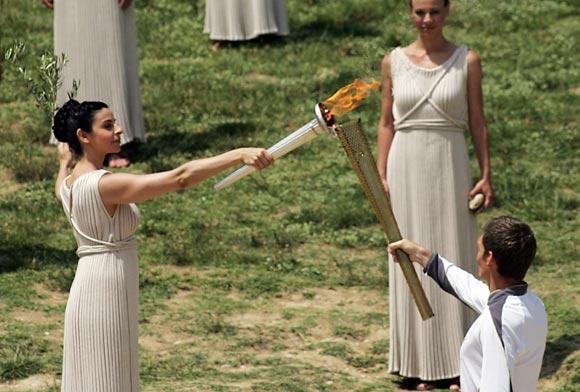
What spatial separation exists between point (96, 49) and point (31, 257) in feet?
8.57

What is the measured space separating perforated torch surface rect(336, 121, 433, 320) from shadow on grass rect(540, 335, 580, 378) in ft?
10.2

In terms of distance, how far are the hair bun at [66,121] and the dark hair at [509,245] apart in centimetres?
205

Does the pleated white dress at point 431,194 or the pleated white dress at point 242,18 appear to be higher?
the pleated white dress at point 242,18

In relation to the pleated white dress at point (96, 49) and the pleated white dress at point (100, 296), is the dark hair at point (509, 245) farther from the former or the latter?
the pleated white dress at point (96, 49)

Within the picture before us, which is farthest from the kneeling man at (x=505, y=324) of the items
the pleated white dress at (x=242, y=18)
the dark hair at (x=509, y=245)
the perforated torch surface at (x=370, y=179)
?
the pleated white dress at (x=242, y=18)

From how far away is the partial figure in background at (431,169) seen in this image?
9.54 m

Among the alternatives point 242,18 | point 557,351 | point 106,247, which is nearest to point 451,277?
point 106,247

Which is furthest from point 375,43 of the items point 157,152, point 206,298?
point 206,298

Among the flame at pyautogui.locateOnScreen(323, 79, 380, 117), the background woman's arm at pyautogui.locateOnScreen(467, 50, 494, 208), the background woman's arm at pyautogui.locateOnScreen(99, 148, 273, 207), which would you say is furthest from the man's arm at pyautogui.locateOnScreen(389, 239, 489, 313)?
the background woman's arm at pyautogui.locateOnScreen(467, 50, 494, 208)

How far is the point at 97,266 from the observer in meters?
7.27

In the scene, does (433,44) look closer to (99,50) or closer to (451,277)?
(451,277)

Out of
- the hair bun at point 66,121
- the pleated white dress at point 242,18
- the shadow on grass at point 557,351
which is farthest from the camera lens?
the pleated white dress at point 242,18

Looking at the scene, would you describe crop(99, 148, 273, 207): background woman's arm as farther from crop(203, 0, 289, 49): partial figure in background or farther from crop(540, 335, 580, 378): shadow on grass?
crop(203, 0, 289, 49): partial figure in background

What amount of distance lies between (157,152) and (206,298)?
3350 millimetres
